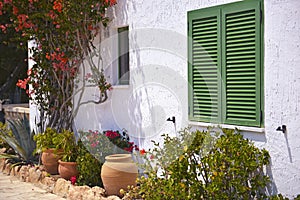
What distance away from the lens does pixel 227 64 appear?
630 cm

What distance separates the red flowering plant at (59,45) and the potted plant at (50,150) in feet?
2.57

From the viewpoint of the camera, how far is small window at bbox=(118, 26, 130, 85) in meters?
8.77

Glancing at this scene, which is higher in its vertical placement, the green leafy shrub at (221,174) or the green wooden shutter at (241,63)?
the green wooden shutter at (241,63)

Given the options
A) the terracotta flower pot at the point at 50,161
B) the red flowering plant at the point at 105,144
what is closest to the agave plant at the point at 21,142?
the terracotta flower pot at the point at 50,161

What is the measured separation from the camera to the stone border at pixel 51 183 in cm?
735

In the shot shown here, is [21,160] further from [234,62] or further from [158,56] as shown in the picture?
[234,62]

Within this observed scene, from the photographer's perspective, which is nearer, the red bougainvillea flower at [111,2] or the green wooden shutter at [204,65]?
the green wooden shutter at [204,65]

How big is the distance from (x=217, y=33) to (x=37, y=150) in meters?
4.75

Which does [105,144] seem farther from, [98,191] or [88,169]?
[98,191]

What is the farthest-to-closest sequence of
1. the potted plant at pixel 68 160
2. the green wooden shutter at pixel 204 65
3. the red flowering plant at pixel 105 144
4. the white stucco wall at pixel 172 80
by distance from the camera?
the potted plant at pixel 68 160, the red flowering plant at pixel 105 144, the green wooden shutter at pixel 204 65, the white stucco wall at pixel 172 80

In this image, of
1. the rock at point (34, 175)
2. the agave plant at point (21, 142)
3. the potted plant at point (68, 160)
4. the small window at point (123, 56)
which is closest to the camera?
the potted plant at point (68, 160)

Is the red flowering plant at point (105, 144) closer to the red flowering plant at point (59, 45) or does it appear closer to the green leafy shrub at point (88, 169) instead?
the green leafy shrub at point (88, 169)

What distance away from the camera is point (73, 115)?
991 centimetres

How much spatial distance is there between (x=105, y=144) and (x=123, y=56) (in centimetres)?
173
